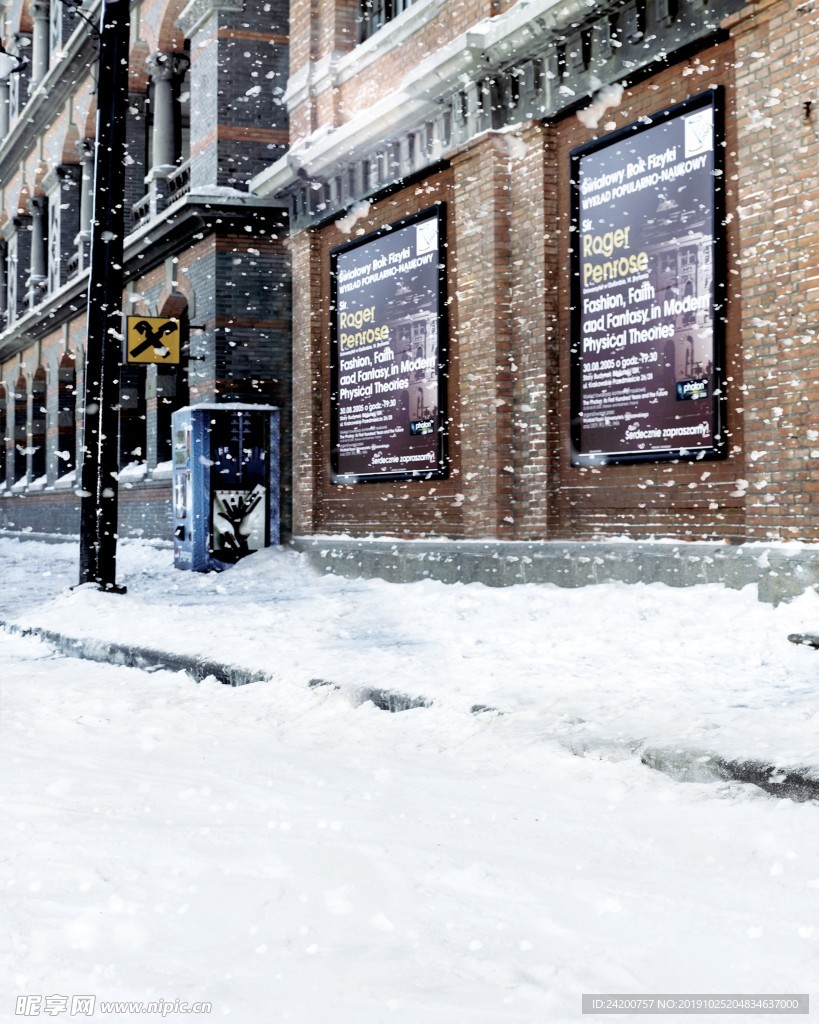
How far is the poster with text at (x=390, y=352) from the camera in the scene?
47.9ft

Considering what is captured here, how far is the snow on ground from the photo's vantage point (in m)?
3.22

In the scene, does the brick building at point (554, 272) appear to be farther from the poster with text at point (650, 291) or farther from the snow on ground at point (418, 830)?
the snow on ground at point (418, 830)

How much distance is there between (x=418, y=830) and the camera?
4684 millimetres

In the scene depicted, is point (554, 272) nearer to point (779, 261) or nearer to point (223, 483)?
point (779, 261)

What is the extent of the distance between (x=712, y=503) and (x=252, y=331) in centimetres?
966

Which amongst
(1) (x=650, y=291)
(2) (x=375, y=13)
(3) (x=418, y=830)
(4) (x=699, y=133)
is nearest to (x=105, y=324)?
(2) (x=375, y=13)

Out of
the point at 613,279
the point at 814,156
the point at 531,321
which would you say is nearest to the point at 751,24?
the point at 814,156

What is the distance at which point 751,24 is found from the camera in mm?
10000

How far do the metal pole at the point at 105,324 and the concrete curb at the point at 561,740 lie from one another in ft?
9.17

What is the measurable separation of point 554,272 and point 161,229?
9.12 m

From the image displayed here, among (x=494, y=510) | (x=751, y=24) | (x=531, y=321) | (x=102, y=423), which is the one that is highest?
(x=751, y=24)

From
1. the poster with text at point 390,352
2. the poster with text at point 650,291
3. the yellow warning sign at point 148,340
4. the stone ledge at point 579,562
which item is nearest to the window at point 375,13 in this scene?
the poster with text at point 390,352

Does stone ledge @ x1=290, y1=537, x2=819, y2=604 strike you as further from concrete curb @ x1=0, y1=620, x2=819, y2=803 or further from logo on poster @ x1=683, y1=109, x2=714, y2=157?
concrete curb @ x1=0, y1=620, x2=819, y2=803

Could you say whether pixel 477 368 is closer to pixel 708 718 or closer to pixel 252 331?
pixel 252 331
